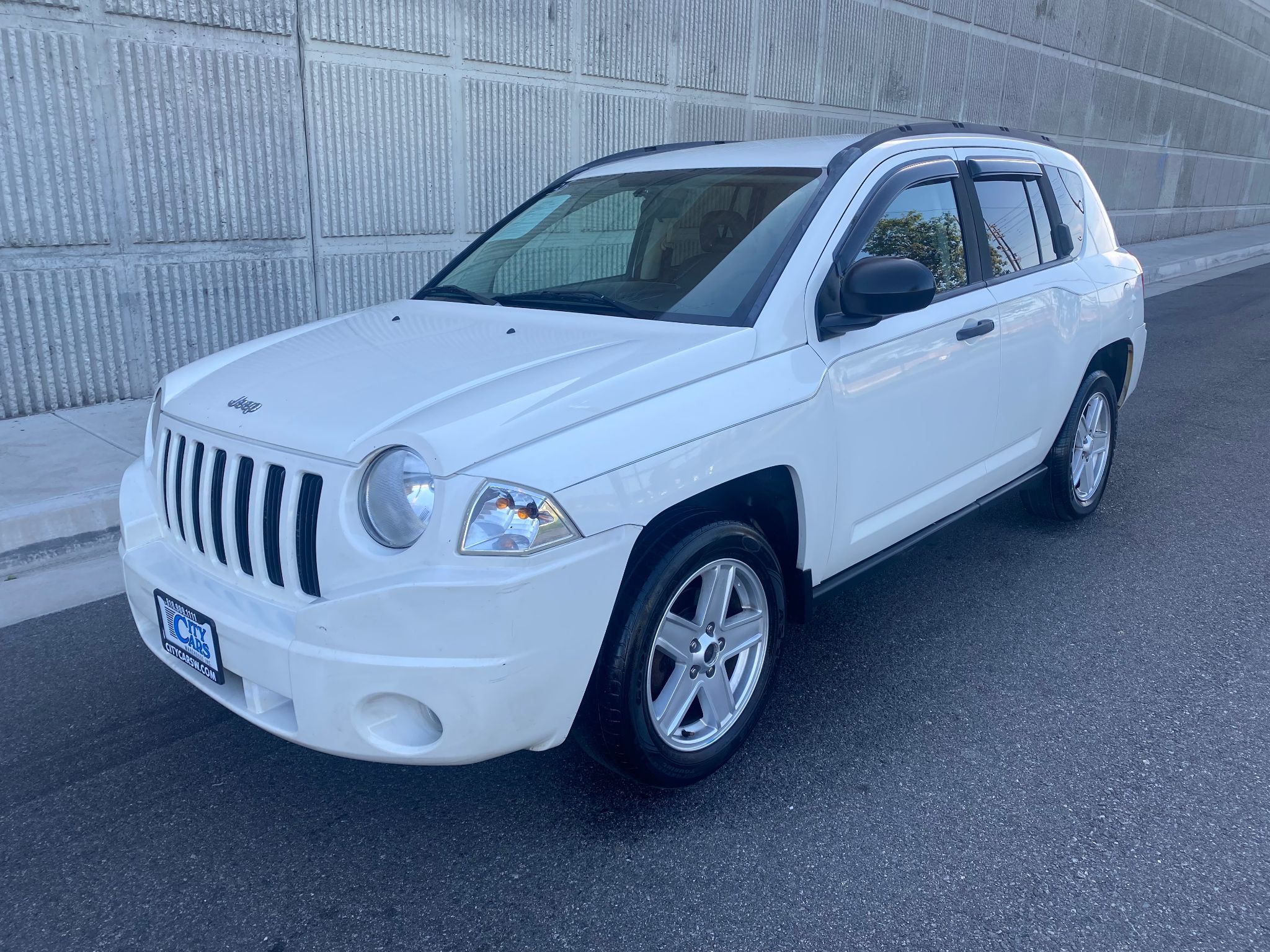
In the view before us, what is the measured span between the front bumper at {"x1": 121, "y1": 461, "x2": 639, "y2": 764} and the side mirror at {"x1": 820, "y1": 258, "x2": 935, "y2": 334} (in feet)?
3.77

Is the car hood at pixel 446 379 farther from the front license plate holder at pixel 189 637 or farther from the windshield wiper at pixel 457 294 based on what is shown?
the front license plate holder at pixel 189 637

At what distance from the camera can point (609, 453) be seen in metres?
2.55

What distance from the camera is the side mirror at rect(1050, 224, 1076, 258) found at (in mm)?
4746

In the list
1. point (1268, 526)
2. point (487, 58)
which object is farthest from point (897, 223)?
point (487, 58)

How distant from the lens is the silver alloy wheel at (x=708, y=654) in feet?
9.59

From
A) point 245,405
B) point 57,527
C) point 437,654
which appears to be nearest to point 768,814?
point 437,654

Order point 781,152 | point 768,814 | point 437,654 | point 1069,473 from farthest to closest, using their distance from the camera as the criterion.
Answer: point 1069,473 → point 781,152 → point 768,814 → point 437,654

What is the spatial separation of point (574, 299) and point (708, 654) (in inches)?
53.3

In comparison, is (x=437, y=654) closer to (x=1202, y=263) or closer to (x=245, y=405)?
(x=245, y=405)

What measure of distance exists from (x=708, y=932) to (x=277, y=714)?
4.01 feet

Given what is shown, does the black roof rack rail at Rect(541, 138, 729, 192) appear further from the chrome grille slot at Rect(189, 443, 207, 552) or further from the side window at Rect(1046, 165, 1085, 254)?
the chrome grille slot at Rect(189, 443, 207, 552)

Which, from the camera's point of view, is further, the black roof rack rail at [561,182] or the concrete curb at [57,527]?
the concrete curb at [57,527]

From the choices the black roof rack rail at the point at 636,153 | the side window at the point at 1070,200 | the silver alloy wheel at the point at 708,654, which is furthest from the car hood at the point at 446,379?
the side window at the point at 1070,200

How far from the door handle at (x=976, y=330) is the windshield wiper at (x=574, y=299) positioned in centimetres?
128
